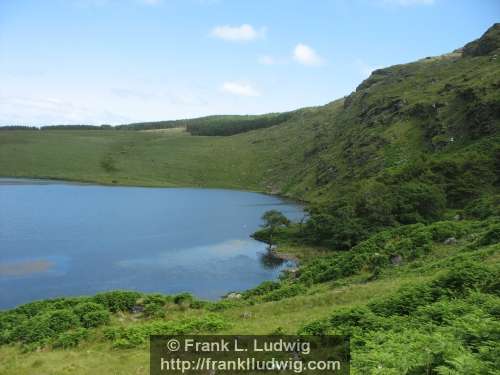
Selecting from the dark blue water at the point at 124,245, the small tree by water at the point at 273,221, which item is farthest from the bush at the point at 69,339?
the small tree by water at the point at 273,221

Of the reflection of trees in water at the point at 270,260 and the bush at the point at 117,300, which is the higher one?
the bush at the point at 117,300

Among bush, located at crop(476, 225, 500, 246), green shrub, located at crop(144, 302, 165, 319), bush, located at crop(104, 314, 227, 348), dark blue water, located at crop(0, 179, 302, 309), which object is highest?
bush, located at crop(476, 225, 500, 246)

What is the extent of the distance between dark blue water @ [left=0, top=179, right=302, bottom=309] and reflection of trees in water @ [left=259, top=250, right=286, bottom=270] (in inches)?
8.1

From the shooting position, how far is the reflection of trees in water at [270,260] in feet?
260

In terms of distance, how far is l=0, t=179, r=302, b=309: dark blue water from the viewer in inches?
2547

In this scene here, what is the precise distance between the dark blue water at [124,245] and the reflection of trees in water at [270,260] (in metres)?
0.21

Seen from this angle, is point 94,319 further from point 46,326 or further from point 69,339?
point 69,339

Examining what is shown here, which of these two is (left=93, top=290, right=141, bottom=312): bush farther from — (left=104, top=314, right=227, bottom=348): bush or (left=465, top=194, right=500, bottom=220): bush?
(left=465, top=194, right=500, bottom=220): bush

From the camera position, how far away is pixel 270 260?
83562 mm

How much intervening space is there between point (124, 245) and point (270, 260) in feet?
101

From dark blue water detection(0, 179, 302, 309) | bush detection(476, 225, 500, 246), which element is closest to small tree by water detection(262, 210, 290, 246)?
dark blue water detection(0, 179, 302, 309)

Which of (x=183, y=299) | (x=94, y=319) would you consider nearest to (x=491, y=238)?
(x=183, y=299)

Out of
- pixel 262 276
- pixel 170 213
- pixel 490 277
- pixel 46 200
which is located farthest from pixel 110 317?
pixel 46 200

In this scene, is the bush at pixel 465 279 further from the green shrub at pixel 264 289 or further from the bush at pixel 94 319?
the green shrub at pixel 264 289
